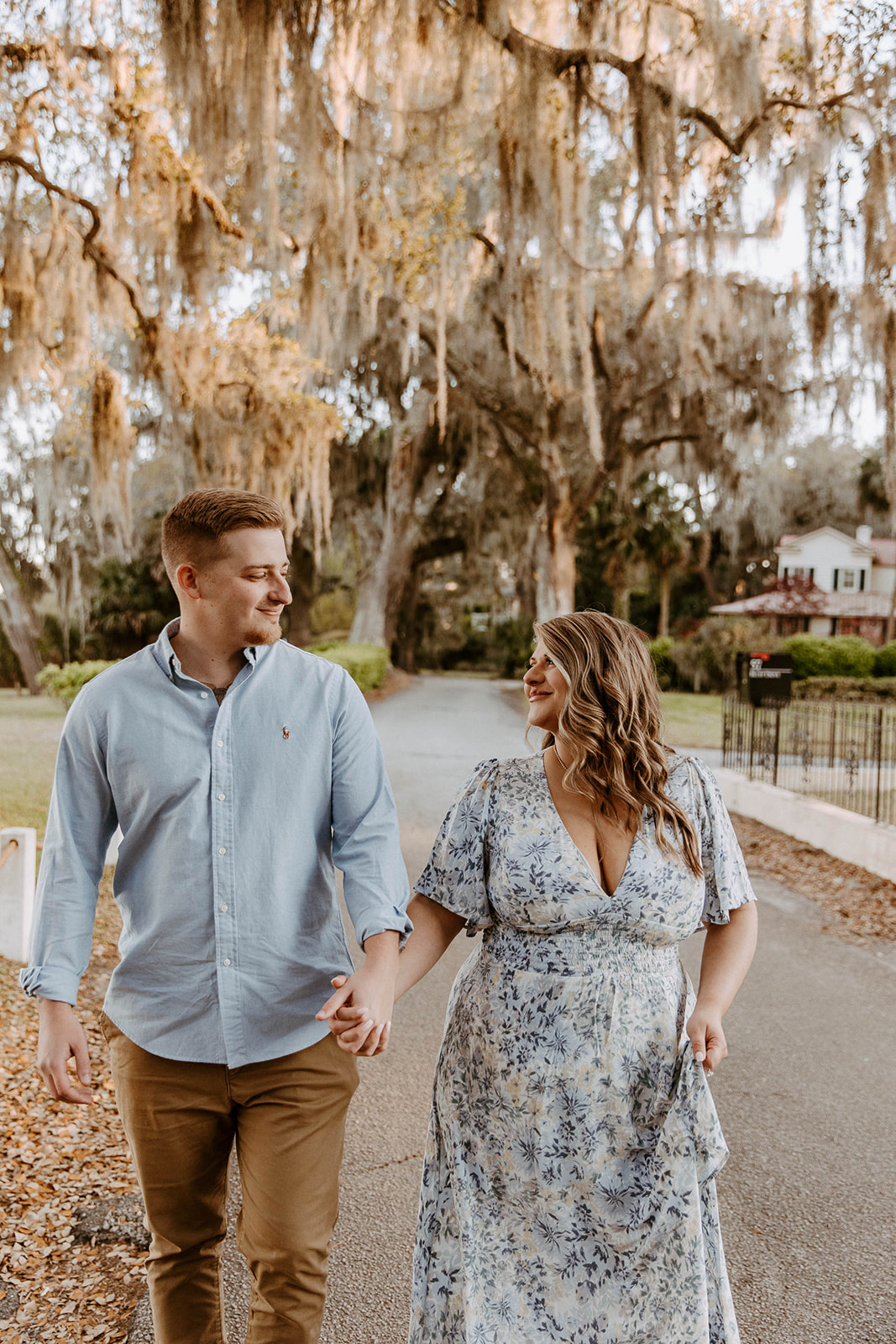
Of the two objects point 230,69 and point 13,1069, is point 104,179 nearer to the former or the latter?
point 230,69

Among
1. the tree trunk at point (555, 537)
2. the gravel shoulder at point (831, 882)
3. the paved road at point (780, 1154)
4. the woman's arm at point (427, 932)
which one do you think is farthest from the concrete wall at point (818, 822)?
the tree trunk at point (555, 537)

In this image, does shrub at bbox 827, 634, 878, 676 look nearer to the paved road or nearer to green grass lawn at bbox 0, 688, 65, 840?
green grass lawn at bbox 0, 688, 65, 840

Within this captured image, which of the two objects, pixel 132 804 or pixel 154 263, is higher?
pixel 154 263

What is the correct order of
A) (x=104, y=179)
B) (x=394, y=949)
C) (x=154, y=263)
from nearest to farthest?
(x=394, y=949) → (x=104, y=179) → (x=154, y=263)

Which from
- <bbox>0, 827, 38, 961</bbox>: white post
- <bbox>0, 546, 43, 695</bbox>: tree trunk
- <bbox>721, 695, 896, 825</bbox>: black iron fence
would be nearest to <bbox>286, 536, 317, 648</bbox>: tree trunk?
<bbox>0, 546, 43, 695</bbox>: tree trunk

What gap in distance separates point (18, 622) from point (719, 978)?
22902 millimetres

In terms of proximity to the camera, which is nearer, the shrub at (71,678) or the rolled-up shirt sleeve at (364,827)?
the rolled-up shirt sleeve at (364,827)

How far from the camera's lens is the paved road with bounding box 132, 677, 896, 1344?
8.54 feet

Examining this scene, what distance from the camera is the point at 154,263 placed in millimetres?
9938

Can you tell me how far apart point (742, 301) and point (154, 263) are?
36.2 feet

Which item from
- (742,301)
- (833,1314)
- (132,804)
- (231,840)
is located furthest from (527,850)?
(742,301)

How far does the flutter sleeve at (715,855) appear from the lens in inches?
81.9

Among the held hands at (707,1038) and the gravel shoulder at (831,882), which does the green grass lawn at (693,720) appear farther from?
the held hands at (707,1038)

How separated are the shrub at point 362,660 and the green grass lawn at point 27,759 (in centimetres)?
510
